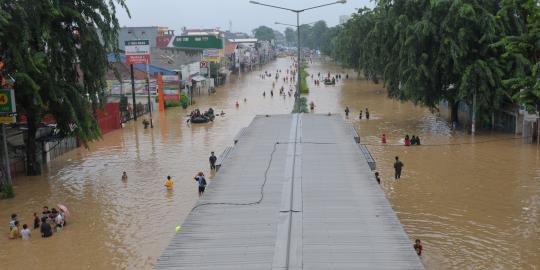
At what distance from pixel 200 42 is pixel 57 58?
6167 cm

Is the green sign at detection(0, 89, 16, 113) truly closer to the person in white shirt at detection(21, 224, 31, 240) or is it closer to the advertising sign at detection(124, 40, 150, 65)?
the person in white shirt at detection(21, 224, 31, 240)

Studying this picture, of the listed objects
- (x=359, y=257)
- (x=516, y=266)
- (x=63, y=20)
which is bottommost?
(x=516, y=266)

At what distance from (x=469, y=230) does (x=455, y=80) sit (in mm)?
20204

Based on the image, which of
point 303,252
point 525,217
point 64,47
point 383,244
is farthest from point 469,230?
point 64,47

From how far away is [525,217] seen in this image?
19.0m

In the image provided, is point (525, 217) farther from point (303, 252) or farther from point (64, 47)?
point (64, 47)

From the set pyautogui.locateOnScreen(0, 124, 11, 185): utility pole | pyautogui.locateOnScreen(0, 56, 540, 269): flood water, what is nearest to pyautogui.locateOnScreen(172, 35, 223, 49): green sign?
pyautogui.locateOnScreen(0, 56, 540, 269): flood water

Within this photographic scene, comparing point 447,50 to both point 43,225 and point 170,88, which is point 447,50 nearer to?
point 43,225

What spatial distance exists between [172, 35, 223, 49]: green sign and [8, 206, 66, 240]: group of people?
2647 inches

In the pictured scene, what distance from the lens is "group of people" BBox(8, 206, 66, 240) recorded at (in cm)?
1812

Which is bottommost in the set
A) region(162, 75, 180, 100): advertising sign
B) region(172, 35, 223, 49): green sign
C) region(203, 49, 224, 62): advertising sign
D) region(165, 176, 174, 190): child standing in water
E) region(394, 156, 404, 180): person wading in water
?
region(165, 176, 174, 190): child standing in water

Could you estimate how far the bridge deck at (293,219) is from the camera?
9.19 m

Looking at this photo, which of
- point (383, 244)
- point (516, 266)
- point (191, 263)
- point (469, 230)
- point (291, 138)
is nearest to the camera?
point (191, 263)

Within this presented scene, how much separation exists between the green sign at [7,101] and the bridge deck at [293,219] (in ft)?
33.5
